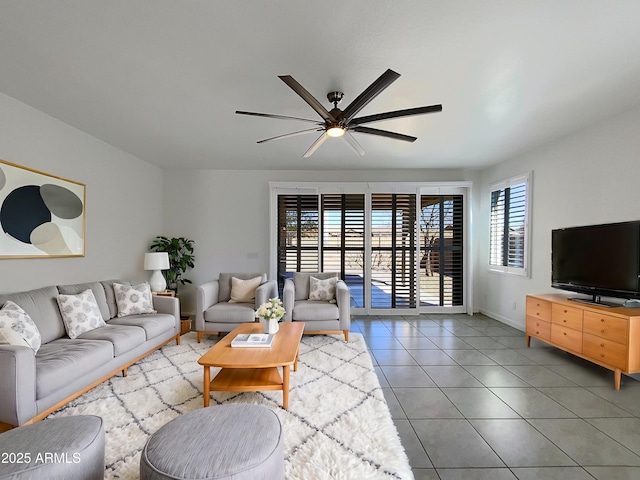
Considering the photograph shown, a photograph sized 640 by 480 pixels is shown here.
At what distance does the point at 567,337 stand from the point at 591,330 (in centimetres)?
32

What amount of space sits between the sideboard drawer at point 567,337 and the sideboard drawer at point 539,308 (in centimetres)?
14

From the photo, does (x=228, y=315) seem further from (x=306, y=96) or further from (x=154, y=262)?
(x=306, y=96)

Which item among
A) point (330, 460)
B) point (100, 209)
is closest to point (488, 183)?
point (330, 460)

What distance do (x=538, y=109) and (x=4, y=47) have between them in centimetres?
457

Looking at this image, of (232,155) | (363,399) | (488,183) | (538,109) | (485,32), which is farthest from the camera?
(488,183)

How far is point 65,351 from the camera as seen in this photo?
94.3 inches

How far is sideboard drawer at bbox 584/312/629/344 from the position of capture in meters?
2.65

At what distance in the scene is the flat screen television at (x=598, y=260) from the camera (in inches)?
111

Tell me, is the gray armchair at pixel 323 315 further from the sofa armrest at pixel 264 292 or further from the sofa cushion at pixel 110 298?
the sofa cushion at pixel 110 298

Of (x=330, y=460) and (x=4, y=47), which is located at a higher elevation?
(x=4, y=47)

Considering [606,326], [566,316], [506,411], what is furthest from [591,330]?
[506,411]

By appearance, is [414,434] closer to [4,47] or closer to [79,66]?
[79,66]

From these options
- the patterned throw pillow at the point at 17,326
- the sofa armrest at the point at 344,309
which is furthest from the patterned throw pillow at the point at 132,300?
the sofa armrest at the point at 344,309

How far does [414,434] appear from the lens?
2074 mm
